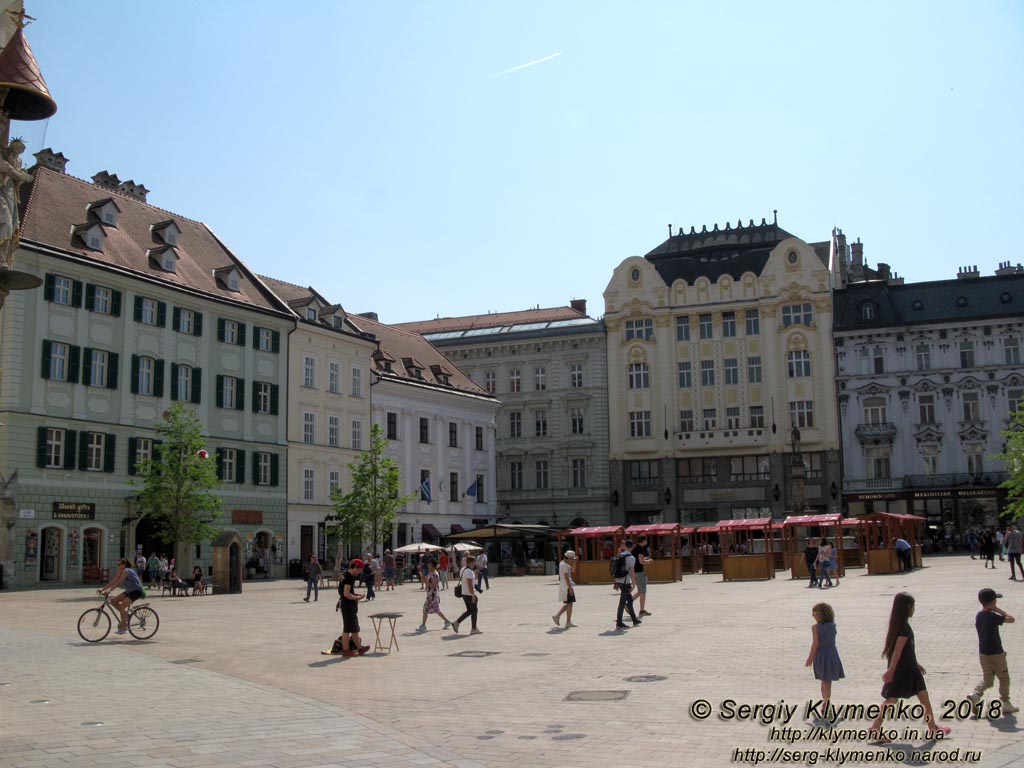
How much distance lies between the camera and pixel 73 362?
4159 cm

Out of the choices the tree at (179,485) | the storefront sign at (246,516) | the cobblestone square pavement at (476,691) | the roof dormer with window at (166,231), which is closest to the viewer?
the cobblestone square pavement at (476,691)

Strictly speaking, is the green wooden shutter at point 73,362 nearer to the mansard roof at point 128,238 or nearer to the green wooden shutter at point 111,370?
the green wooden shutter at point 111,370

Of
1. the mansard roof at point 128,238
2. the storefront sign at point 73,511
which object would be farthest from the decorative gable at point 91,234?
the storefront sign at point 73,511

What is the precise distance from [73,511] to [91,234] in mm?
11330

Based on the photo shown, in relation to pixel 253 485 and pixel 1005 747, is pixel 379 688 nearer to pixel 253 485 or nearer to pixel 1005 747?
pixel 1005 747

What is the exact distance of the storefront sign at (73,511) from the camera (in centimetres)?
4025

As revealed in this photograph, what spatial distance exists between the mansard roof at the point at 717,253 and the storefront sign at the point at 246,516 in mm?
35257

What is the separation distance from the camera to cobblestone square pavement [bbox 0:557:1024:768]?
10.0 meters

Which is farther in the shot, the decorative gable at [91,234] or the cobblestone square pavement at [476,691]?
the decorative gable at [91,234]

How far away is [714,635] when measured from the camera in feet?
66.7

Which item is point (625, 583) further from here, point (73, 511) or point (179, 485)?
point (73, 511)

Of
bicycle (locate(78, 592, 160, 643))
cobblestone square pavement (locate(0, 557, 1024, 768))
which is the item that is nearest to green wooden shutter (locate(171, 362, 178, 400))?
cobblestone square pavement (locate(0, 557, 1024, 768))

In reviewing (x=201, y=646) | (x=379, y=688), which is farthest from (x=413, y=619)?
(x=379, y=688)

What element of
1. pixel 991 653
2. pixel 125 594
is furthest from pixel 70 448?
pixel 991 653
